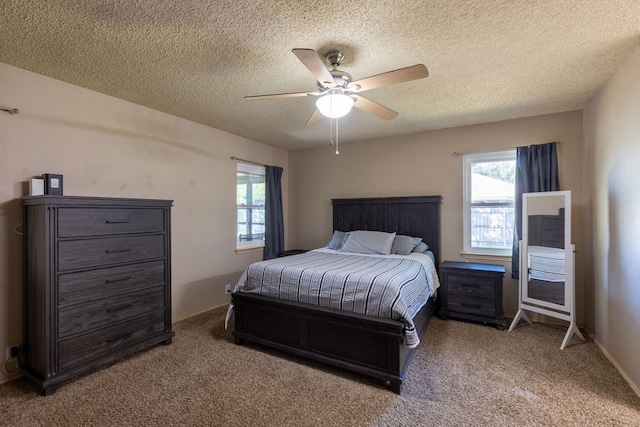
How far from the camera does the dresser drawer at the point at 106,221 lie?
7.39ft

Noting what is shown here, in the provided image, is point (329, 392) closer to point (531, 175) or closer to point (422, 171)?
point (422, 171)

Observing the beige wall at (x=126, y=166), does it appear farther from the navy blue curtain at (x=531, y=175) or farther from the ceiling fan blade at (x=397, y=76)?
the navy blue curtain at (x=531, y=175)

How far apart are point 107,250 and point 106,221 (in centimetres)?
24

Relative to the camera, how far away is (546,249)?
3.18m

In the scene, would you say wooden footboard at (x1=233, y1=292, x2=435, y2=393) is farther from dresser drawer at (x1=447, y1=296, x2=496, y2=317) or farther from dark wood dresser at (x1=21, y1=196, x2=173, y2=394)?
dark wood dresser at (x1=21, y1=196, x2=173, y2=394)

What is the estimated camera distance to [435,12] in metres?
1.73

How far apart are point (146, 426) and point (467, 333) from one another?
2.92m

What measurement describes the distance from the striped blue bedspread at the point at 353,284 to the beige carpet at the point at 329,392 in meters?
0.46

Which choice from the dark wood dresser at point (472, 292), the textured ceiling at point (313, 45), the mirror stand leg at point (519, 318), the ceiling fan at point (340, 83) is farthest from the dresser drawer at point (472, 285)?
the ceiling fan at point (340, 83)

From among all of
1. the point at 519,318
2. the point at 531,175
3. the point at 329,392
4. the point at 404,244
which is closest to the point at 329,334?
the point at 329,392

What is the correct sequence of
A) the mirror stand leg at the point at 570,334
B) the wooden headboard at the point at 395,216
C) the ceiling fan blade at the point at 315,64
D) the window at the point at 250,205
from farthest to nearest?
Result: the window at the point at 250,205 < the wooden headboard at the point at 395,216 < the mirror stand leg at the point at 570,334 < the ceiling fan blade at the point at 315,64

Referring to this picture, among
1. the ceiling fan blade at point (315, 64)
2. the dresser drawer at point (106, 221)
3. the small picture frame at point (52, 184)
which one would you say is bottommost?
the dresser drawer at point (106, 221)

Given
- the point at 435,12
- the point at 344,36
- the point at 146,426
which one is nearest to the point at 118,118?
the point at 344,36

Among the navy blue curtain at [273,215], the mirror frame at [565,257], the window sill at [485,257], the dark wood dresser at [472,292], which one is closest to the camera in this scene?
the mirror frame at [565,257]
